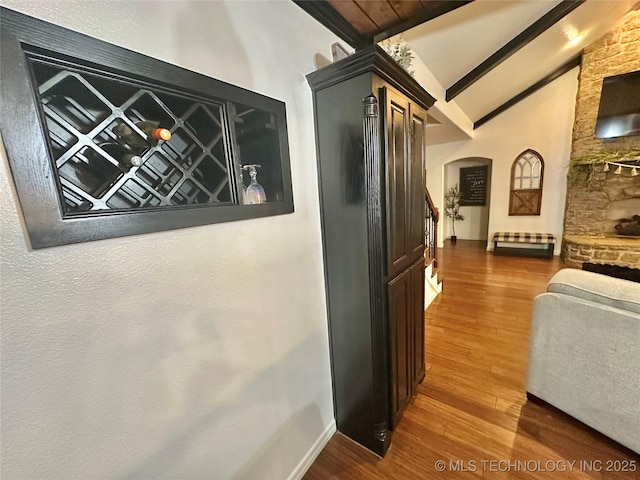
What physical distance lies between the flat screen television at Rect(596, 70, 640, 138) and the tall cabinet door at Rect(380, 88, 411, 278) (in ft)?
16.9

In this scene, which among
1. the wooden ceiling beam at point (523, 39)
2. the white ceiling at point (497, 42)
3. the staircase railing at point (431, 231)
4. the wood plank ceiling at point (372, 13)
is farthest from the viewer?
the staircase railing at point (431, 231)

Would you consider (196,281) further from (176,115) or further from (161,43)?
(161,43)

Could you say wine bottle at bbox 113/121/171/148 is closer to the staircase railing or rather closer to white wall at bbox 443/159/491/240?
the staircase railing

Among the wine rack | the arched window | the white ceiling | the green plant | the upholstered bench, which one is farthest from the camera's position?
the green plant

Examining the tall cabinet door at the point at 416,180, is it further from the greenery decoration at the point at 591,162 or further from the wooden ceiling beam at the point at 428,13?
the greenery decoration at the point at 591,162

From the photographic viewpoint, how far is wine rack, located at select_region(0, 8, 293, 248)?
583 mm

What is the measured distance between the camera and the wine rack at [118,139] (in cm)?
58

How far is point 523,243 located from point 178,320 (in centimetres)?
622

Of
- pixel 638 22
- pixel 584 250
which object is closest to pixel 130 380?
pixel 584 250

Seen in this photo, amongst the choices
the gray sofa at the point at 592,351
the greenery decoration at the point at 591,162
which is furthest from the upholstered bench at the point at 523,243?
the gray sofa at the point at 592,351

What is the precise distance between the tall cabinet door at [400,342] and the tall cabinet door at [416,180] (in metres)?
0.23

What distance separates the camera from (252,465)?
1.14 metres

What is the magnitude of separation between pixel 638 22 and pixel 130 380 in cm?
710

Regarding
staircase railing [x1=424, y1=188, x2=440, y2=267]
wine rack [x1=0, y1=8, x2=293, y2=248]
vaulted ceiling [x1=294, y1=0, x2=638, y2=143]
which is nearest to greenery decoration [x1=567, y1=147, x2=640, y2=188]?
vaulted ceiling [x1=294, y1=0, x2=638, y2=143]
